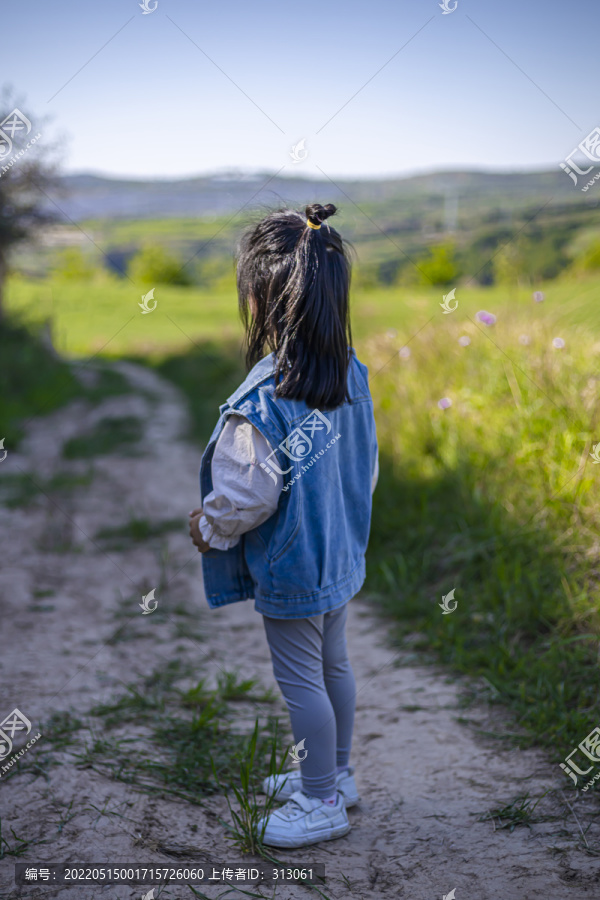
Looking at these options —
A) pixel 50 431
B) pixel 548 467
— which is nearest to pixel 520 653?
pixel 548 467

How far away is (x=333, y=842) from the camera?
1.90 meters

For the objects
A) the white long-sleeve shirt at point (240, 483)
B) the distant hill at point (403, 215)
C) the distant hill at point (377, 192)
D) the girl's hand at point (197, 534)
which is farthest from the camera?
the distant hill at point (377, 192)

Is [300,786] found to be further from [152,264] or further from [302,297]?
[152,264]

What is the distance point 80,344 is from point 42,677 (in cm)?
1584

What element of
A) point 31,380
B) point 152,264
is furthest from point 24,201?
point 152,264

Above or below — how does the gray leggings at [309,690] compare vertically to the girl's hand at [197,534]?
below

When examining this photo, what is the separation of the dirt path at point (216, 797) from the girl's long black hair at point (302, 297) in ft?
3.93

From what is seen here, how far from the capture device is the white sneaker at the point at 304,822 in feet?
5.98

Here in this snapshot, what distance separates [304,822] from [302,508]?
0.85m

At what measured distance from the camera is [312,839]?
6.06ft

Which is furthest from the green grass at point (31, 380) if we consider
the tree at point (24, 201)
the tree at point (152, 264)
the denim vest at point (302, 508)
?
the tree at point (152, 264)

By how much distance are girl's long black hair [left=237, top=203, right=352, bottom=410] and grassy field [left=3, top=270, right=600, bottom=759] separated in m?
1.44

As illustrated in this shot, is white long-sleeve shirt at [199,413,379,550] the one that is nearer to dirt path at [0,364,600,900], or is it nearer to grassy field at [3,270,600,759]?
dirt path at [0,364,600,900]

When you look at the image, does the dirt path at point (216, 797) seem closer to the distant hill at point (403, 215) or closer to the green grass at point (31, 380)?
the distant hill at point (403, 215)
